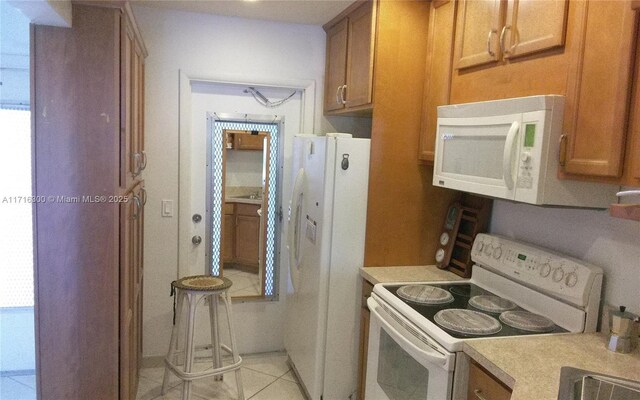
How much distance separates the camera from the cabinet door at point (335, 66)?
2.88 m

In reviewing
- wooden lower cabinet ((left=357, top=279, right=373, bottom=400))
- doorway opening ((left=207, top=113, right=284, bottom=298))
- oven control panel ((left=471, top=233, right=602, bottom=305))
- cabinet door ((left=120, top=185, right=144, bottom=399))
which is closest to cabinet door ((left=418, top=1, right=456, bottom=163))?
oven control panel ((left=471, top=233, right=602, bottom=305))

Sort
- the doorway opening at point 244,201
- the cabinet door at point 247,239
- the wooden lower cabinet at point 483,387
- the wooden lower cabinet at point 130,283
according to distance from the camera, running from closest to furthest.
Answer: the wooden lower cabinet at point 483,387, the wooden lower cabinet at point 130,283, the doorway opening at point 244,201, the cabinet door at point 247,239

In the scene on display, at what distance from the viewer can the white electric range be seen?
172 centimetres

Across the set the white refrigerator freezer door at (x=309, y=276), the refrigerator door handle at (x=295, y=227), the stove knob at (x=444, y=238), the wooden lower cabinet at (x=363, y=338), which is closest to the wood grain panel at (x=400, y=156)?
the stove knob at (x=444, y=238)

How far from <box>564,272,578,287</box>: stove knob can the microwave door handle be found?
431 mm

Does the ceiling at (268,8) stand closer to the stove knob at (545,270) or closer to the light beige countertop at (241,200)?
the light beige countertop at (241,200)

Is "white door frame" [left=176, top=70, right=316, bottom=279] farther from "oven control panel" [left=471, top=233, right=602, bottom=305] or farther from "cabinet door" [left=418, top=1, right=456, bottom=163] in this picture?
"oven control panel" [left=471, top=233, right=602, bottom=305]

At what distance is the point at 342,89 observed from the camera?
2.86 metres

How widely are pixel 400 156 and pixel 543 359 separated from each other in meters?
1.30

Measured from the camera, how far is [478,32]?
2023 millimetres

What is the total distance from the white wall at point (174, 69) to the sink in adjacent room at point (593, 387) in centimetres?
A: 241

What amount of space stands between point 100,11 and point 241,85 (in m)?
1.38

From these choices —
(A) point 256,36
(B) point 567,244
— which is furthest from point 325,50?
(B) point 567,244

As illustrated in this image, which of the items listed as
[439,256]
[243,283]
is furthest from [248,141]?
[439,256]
